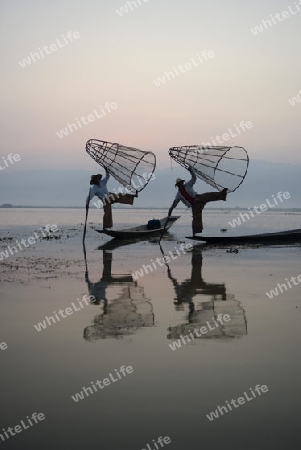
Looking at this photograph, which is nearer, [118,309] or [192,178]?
[118,309]

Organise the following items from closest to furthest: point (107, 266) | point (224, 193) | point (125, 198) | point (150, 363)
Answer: point (150, 363) → point (107, 266) → point (224, 193) → point (125, 198)

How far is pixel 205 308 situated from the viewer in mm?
10781

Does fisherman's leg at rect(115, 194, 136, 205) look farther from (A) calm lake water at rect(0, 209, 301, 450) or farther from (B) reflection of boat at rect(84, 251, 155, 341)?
(A) calm lake water at rect(0, 209, 301, 450)

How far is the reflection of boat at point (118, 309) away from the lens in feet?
29.1

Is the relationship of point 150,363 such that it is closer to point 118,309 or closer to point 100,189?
point 118,309

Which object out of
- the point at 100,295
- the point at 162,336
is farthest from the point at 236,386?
the point at 100,295

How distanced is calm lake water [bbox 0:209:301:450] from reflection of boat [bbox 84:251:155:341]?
28 millimetres

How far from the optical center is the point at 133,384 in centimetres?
624

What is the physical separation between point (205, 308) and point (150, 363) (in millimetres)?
3951

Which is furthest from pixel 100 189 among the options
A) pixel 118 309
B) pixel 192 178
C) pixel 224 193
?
pixel 118 309

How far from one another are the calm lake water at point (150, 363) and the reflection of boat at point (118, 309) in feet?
0.09

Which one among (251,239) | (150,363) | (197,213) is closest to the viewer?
(150,363)

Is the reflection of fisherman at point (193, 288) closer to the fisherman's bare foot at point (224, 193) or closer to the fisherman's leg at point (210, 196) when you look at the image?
the fisherman's bare foot at point (224, 193)

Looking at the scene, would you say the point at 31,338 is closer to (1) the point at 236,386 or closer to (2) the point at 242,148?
(1) the point at 236,386
